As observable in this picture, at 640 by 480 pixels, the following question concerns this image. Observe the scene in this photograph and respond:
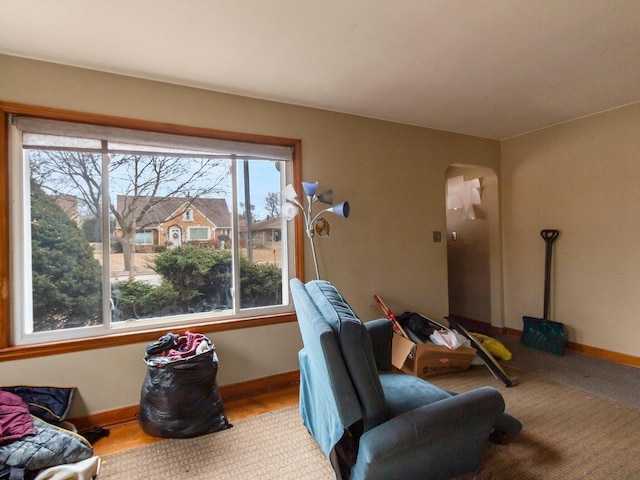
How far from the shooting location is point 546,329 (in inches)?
139

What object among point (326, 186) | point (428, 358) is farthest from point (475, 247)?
point (326, 186)

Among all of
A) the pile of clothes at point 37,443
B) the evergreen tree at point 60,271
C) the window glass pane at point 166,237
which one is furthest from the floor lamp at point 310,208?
the pile of clothes at point 37,443

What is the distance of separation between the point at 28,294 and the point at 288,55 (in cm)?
230

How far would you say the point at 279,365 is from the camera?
110 inches

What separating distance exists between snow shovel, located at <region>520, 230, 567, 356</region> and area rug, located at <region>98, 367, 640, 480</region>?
1086 millimetres

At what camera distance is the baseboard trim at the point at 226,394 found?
2.17m

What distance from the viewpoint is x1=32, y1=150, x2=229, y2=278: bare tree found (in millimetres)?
2201

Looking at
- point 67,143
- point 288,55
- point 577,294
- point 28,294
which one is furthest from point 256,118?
point 577,294

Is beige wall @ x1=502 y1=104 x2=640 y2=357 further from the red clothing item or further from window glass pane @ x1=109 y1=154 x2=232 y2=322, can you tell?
the red clothing item

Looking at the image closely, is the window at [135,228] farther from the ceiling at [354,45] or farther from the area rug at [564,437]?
the area rug at [564,437]

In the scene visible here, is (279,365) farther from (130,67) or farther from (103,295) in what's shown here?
(130,67)

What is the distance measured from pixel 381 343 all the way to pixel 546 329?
249 cm

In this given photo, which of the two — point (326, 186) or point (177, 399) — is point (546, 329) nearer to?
point (326, 186)

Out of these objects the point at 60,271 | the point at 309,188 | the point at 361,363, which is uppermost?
the point at 309,188
